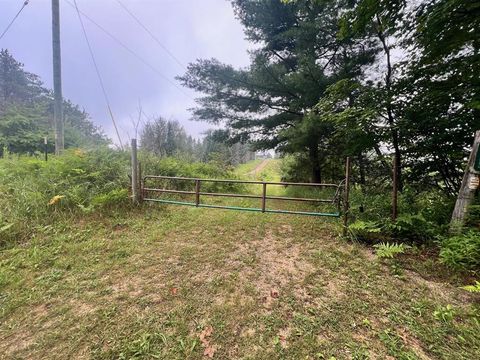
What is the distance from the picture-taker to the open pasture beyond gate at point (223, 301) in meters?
1.68

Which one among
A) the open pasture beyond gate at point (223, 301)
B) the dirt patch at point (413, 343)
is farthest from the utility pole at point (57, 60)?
the dirt patch at point (413, 343)

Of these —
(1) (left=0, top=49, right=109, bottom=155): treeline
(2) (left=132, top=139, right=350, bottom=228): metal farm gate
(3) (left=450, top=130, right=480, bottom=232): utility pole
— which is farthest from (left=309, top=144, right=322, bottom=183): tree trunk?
(1) (left=0, top=49, right=109, bottom=155): treeline

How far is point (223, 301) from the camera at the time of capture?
2.19 meters

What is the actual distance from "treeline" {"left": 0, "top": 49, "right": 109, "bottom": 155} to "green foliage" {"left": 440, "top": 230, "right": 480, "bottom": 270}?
34.6 ft

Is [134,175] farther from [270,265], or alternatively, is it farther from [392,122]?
[392,122]

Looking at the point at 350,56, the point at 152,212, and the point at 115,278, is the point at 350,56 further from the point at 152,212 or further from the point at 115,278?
the point at 115,278

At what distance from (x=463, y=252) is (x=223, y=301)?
121 inches

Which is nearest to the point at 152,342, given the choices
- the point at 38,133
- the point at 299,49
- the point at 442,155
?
the point at 442,155

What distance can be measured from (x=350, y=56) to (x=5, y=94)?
3609cm

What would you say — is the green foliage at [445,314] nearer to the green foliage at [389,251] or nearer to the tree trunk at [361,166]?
the green foliage at [389,251]

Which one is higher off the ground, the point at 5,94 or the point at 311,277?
the point at 5,94

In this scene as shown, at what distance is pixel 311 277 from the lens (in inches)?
101

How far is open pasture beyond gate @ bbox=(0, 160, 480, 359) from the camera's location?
1.68 metres

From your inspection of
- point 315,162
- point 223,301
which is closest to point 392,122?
point 315,162
